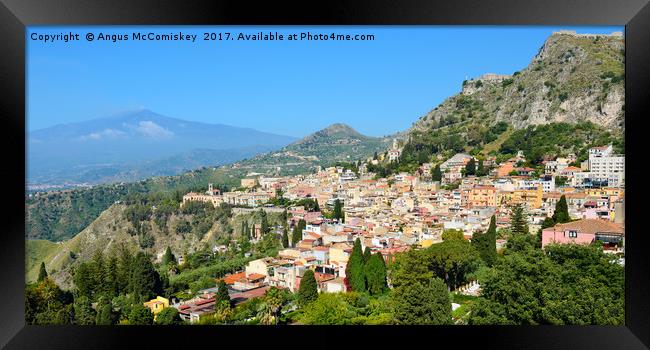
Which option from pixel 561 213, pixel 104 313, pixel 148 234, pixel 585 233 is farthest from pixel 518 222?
pixel 148 234

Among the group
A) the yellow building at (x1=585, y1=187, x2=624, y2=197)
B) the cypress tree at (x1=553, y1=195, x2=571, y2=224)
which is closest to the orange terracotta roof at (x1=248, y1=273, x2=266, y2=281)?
the cypress tree at (x1=553, y1=195, x2=571, y2=224)

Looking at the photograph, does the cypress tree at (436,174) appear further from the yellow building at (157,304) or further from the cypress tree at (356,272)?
the yellow building at (157,304)

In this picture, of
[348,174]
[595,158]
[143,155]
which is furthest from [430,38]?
[143,155]

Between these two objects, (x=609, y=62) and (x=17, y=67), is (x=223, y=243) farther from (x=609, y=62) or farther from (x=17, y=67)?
(x=609, y=62)

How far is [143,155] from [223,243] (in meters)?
8.52

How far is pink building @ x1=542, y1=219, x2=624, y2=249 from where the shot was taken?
9848 mm

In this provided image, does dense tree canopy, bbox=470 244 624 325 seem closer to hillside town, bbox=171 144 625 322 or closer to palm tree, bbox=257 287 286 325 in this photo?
hillside town, bbox=171 144 625 322

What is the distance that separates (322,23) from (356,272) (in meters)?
7.76

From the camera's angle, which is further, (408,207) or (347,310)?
(408,207)

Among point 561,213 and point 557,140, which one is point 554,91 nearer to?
point 557,140

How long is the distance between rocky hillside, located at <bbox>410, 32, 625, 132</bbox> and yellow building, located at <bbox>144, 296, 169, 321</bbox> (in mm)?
14855

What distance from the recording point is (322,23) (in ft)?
9.05

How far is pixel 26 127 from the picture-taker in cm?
298

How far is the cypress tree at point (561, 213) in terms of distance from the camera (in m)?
12.2
